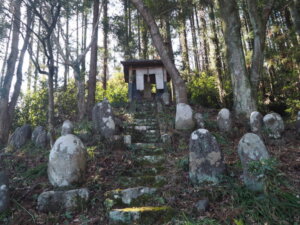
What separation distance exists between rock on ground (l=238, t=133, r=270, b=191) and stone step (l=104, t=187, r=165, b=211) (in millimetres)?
1270

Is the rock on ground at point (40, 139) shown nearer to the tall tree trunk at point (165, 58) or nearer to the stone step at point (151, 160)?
the stone step at point (151, 160)

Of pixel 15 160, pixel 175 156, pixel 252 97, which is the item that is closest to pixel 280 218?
pixel 175 156

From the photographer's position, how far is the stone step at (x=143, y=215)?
3.01 meters

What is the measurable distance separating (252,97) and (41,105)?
9008 mm

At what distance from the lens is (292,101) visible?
10.4m

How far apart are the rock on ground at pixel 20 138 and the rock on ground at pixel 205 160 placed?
5.24m

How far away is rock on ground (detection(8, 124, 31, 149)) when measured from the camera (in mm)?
6571

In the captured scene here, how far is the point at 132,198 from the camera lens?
11.7 feet

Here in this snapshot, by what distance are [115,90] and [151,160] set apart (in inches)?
489

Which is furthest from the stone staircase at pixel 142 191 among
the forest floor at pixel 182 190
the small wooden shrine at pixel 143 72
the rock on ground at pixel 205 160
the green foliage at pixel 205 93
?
the green foliage at pixel 205 93

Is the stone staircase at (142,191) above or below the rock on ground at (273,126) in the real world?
below

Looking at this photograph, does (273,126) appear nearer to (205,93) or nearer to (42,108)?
(205,93)

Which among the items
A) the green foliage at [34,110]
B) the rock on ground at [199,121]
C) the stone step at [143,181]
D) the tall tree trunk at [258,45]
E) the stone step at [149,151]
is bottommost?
the stone step at [143,181]

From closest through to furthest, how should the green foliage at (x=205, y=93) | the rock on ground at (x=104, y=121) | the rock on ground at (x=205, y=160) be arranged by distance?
the rock on ground at (x=205, y=160) → the rock on ground at (x=104, y=121) → the green foliage at (x=205, y=93)
